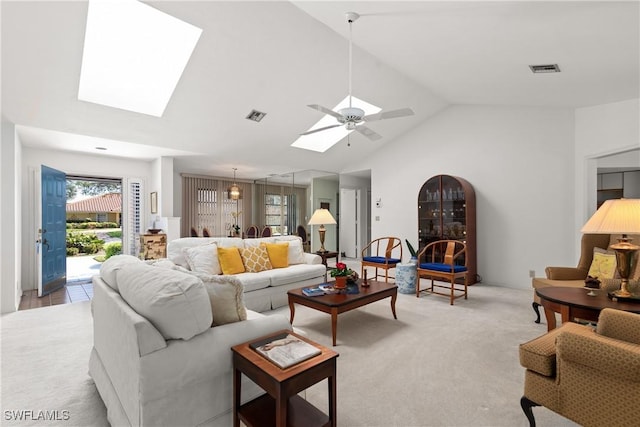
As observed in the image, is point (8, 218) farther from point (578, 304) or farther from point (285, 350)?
point (578, 304)

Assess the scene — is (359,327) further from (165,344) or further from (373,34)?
(373,34)

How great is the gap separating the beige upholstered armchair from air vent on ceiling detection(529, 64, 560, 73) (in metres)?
2.92

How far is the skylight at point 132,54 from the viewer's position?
3.17 metres

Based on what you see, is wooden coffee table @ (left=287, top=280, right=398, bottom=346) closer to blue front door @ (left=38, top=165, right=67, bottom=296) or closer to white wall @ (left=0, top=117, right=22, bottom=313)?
white wall @ (left=0, top=117, right=22, bottom=313)

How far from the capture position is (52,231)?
506 cm

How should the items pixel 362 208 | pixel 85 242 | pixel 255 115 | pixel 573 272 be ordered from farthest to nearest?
pixel 85 242 < pixel 362 208 < pixel 255 115 < pixel 573 272

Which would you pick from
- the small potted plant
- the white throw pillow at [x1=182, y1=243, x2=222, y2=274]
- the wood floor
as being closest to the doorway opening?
the wood floor

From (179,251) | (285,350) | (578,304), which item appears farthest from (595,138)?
(179,251)

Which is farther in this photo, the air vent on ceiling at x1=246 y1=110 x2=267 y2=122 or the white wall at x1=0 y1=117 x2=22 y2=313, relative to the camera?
the air vent on ceiling at x1=246 y1=110 x2=267 y2=122

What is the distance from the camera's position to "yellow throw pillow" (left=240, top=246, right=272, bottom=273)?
4.08 meters

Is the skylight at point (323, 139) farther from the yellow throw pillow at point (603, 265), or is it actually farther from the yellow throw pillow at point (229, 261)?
the yellow throw pillow at point (603, 265)

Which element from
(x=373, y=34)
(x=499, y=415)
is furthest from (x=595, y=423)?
(x=373, y=34)

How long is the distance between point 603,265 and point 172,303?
4186 mm

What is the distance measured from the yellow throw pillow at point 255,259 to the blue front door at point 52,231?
3250mm
